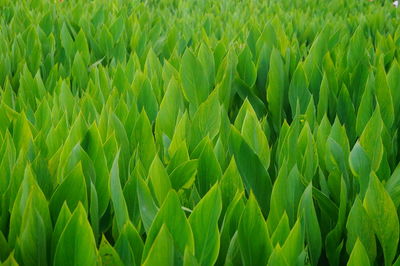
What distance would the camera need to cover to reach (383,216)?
1.34m

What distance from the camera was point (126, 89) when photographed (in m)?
2.28

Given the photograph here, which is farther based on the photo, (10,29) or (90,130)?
(10,29)

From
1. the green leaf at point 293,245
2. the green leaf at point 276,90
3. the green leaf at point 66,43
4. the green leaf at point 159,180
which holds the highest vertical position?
the green leaf at point 293,245

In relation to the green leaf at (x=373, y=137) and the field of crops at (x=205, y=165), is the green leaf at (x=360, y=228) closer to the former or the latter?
the field of crops at (x=205, y=165)

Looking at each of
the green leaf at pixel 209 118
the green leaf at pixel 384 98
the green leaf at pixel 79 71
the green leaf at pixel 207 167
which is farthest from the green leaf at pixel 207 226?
the green leaf at pixel 79 71

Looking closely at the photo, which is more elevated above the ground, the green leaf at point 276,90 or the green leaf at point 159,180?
the green leaf at point 159,180

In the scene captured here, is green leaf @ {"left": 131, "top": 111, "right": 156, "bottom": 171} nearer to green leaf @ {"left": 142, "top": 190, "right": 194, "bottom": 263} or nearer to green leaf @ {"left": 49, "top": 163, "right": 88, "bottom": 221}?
green leaf @ {"left": 49, "top": 163, "right": 88, "bottom": 221}

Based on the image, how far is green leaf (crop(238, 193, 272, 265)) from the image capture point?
1.21 meters

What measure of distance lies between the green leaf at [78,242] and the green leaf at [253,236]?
1.03 feet

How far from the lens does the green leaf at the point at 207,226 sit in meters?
1.20

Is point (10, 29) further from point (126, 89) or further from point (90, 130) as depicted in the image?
point (90, 130)

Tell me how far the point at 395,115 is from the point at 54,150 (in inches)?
51.3

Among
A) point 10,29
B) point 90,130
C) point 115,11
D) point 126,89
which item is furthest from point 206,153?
point 115,11

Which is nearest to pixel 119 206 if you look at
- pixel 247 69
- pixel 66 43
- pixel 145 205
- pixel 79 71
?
pixel 145 205
